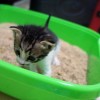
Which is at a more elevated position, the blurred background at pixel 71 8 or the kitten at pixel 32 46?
the kitten at pixel 32 46

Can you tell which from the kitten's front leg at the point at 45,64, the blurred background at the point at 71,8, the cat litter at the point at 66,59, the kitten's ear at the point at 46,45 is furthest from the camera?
the blurred background at the point at 71,8

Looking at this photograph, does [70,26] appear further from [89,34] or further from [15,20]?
[15,20]

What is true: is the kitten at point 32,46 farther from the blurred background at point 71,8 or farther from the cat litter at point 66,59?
the blurred background at point 71,8

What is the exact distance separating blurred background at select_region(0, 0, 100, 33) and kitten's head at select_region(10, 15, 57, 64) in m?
0.83

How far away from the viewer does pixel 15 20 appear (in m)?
1.56

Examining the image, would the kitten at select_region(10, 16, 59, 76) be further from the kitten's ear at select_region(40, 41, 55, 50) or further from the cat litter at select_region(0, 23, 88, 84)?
the cat litter at select_region(0, 23, 88, 84)

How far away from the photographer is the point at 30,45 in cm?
90

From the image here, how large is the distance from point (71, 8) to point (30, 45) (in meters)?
0.95

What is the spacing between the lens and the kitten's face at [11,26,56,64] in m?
0.90

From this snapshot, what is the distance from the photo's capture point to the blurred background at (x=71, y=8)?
175 centimetres

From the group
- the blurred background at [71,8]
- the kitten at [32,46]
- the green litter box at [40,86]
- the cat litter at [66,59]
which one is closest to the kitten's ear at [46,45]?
the kitten at [32,46]

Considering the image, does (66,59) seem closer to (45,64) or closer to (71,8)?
(45,64)

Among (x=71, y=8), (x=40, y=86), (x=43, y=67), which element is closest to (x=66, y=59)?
(x=43, y=67)

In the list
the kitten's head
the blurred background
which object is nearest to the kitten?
the kitten's head
